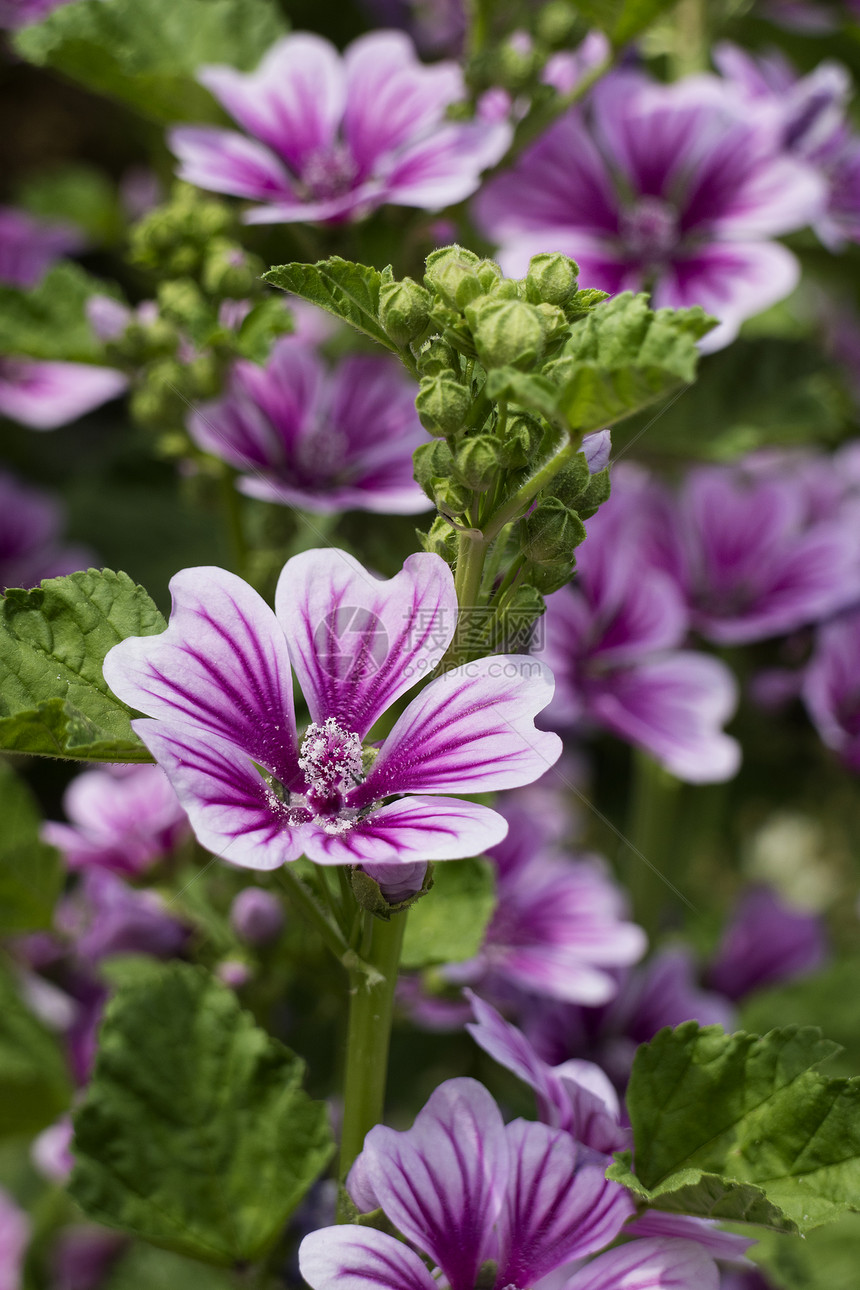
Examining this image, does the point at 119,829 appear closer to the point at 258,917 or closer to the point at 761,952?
the point at 258,917

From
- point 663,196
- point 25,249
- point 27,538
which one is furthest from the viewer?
point 25,249

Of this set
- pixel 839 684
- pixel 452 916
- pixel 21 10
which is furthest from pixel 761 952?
pixel 21 10

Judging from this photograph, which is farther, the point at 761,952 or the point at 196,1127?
the point at 761,952

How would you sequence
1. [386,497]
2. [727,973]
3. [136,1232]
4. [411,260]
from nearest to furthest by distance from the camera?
[136,1232]
[386,497]
[411,260]
[727,973]

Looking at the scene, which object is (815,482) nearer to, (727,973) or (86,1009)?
(727,973)

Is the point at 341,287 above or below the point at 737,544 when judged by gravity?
above

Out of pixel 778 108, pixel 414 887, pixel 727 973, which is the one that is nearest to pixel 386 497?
pixel 414 887

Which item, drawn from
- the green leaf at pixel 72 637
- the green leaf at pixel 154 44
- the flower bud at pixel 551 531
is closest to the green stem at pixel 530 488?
the flower bud at pixel 551 531
